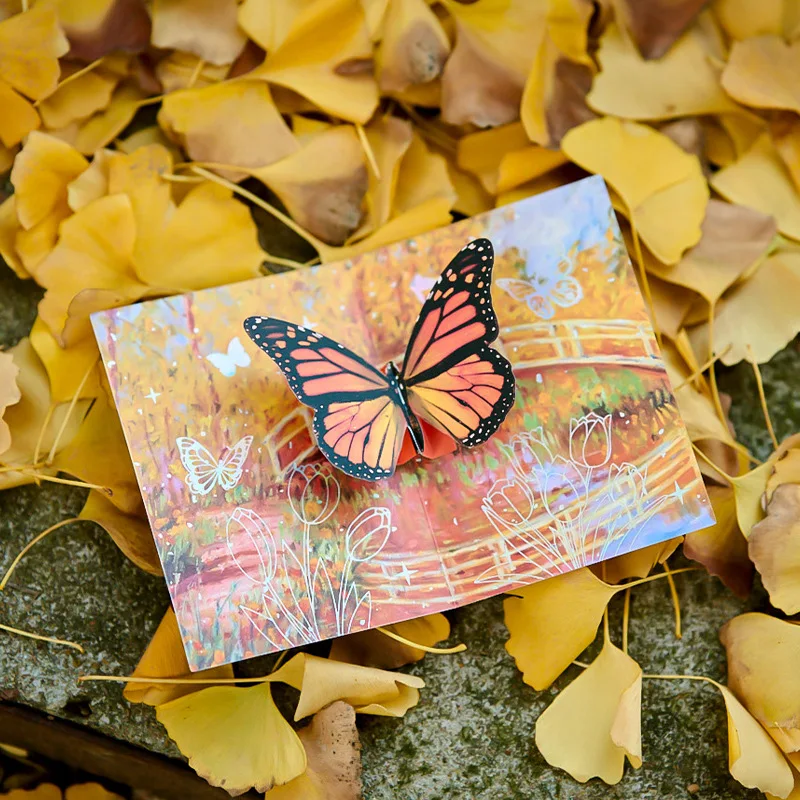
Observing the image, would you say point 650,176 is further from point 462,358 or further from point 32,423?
point 32,423

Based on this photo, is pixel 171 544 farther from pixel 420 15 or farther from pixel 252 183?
pixel 420 15

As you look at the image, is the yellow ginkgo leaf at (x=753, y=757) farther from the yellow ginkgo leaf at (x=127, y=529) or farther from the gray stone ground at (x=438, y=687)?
the yellow ginkgo leaf at (x=127, y=529)

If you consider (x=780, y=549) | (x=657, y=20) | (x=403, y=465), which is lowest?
(x=780, y=549)

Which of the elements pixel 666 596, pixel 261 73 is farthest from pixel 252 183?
pixel 666 596

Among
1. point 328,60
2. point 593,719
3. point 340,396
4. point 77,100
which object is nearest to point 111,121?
point 77,100

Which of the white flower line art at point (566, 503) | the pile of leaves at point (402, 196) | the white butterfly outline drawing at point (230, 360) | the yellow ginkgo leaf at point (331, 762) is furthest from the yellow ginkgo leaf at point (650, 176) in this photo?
the yellow ginkgo leaf at point (331, 762)

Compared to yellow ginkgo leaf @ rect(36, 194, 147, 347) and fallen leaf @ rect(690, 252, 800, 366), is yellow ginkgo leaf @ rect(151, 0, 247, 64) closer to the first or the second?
yellow ginkgo leaf @ rect(36, 194, 147, 347)
